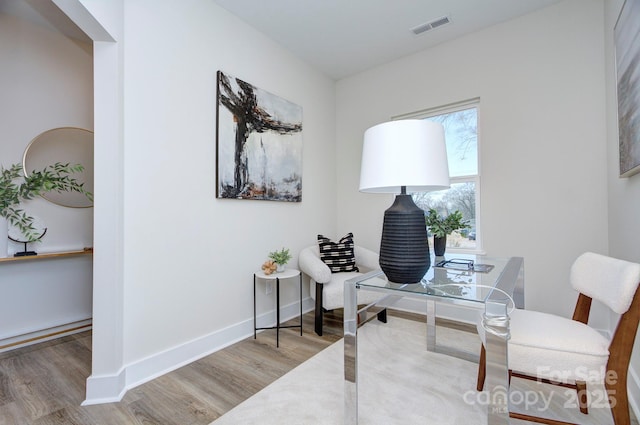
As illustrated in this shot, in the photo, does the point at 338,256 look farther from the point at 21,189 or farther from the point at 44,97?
the point at 44,97

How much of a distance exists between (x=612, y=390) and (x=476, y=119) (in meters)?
2.35

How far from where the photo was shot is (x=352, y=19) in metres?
2.50

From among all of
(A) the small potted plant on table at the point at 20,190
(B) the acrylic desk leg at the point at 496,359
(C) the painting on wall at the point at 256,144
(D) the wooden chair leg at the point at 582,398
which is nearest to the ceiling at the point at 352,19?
(C) the painting on wall at the point at 256,144

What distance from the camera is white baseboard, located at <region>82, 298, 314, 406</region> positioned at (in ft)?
5.24

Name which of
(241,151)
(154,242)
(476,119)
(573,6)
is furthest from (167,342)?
(573,6)

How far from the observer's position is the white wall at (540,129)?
220cm

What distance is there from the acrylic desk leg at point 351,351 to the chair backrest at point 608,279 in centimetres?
105

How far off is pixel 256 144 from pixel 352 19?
1402 mm

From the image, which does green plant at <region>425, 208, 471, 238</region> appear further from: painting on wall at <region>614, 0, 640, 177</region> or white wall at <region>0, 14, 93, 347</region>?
white wall at <region>0, 14, 93, 347</region>

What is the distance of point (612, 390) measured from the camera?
3.54ft

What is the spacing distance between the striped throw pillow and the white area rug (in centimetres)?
87

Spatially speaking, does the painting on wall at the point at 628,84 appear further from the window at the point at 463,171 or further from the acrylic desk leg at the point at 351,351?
the acrylic desk leg at the point at 351,351

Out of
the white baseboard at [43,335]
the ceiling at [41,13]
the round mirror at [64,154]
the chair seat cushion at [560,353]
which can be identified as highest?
the ceiling at [41,13]

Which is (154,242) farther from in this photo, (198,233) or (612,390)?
(612,390)
